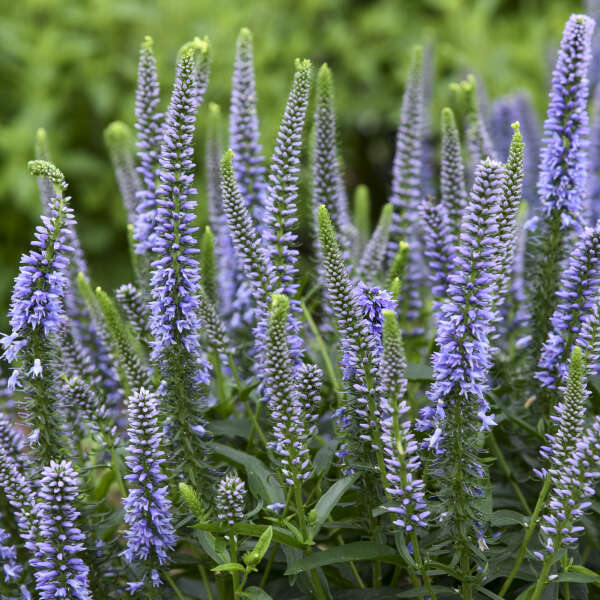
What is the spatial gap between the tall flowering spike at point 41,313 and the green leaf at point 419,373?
155cm

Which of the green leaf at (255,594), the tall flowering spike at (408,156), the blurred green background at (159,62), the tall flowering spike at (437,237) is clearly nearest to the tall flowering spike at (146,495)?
the green leaf at (255,594)

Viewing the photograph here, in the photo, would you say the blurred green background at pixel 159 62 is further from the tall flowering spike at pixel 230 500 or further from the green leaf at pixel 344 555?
the tall flowering spike at pixel 230 500

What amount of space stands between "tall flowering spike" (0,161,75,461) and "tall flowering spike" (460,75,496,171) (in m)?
2.22

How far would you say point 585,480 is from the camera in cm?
276

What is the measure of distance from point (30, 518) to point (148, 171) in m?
1.73

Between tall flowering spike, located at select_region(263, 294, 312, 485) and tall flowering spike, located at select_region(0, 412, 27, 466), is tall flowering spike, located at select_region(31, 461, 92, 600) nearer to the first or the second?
tall flowering spike, located at select_region(0, 412, 27, 466)

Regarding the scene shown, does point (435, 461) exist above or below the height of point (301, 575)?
above

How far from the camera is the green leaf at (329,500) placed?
10.2 ft

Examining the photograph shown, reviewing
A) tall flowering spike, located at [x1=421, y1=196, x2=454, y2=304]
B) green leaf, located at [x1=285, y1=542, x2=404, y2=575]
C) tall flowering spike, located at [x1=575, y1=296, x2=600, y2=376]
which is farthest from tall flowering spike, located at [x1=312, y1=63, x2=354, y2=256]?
green leaf, located at [x1=285, y1=542, x2=404, y2=575]

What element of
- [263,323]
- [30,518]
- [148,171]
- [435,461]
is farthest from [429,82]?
[30,518]

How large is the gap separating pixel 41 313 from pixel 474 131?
2.45 metres

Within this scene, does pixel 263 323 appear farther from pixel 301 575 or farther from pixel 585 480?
pixel 585 480

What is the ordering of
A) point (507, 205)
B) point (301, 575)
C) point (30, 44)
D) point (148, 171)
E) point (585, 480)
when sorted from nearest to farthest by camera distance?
point (585, 480)
point (507, 205)
point (301, 575)
point (148, 171)
point (30, 44)

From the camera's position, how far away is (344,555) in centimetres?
312
